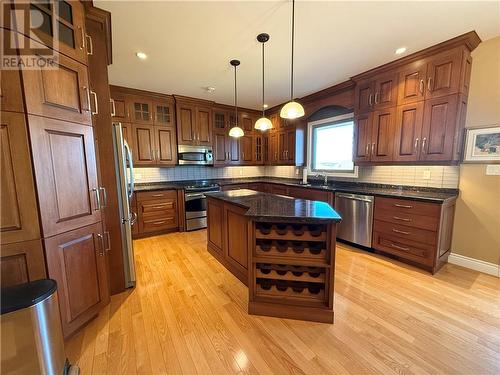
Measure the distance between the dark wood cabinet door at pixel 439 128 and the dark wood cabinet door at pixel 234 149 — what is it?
3477 millimetres

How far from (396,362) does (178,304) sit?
5.83 ft

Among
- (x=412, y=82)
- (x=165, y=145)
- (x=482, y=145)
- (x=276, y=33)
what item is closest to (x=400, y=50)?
(x=412, y=82)

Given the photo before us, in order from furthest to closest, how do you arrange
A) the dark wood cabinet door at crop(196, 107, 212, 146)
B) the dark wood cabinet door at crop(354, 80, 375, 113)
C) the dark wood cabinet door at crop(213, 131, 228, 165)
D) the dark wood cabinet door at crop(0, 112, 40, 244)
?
the dark wood cabinet door at crop(213, 131, 228, 165) < the dark wood cabinet door at crop(196, 107, 212, 146) < the dark wood cabinet door at crop(354, 80, 375, 113) < the dark wood cabinet door at crop(0, 112, 40, 244)

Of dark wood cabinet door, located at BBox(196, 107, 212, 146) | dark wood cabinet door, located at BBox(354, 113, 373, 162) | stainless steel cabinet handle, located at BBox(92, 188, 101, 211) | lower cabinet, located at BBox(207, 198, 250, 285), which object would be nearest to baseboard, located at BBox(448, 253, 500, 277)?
dark wood cabinet door, located at BBox(354, 113, 373, 162)

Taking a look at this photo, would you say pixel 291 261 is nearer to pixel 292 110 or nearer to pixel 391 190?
pixel 292 110

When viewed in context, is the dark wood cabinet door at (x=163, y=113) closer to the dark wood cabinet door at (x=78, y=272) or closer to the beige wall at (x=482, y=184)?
the dark wood cabinet door at (x=78, y=272)

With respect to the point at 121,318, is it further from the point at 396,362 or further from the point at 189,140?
the point at 189,140

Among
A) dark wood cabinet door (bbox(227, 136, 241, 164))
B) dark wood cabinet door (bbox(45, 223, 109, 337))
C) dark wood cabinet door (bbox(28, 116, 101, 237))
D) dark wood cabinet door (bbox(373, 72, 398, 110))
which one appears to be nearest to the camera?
dark wood cabinet door (bbox(28, 116, 101, 237))

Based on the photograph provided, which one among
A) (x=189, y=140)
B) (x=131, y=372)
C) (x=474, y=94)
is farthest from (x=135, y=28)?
(x=474, y=94)

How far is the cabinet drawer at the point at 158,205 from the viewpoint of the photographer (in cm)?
371

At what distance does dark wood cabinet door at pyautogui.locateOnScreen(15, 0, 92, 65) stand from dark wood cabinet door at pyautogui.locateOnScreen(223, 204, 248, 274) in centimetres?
184

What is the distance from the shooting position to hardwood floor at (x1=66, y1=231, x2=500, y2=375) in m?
1.37

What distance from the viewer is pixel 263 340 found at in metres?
1.57

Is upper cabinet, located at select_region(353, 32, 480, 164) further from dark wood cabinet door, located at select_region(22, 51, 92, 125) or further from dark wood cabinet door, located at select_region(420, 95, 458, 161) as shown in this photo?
dark wood cabinet door, located at select_region(22, 51, 92, 125)
